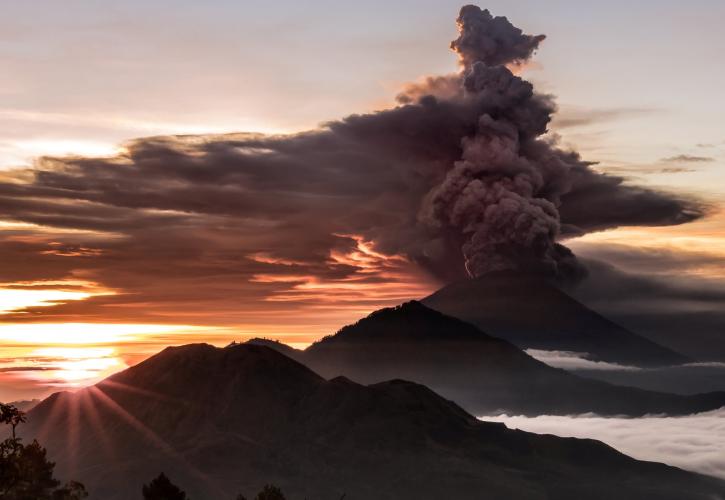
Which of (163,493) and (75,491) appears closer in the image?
(75,491)

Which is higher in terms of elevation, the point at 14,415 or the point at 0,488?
the point at 14,415

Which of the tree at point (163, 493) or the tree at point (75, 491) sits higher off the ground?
the tree at point (75, 491)

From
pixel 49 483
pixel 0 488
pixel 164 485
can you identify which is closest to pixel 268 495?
pixel 49 483

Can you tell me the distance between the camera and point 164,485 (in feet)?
360

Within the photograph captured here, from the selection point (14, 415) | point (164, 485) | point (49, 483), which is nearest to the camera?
point (14, 415)

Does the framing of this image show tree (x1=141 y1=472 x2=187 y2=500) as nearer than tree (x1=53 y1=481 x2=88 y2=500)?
No

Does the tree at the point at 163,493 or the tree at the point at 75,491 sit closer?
the tree at the point at 75,491

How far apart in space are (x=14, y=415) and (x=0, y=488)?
2665 millimetres

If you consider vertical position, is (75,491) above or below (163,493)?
above

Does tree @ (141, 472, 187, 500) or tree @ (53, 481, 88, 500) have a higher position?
tree @ (53, 481, 88, 500)

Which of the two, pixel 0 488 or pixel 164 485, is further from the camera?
pixel 164 485

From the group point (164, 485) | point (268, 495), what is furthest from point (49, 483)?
point (164, 485)

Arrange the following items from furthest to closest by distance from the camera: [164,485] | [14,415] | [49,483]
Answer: [164,485], [49,483], [14,415]

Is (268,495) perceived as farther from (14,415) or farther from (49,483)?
(14,415)
